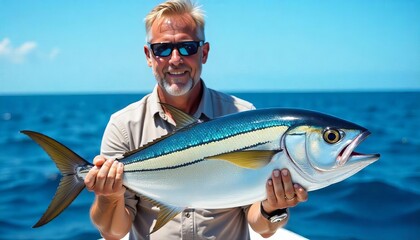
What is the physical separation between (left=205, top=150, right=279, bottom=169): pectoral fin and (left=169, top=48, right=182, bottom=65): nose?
948 mm

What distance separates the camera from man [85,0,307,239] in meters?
3.34

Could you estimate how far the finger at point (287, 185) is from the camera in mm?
2635

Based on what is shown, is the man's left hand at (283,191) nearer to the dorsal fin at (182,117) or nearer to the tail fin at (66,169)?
the dorsal fin at (182,117)

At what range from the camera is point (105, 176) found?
2918 millimetres

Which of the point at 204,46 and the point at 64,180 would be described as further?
the point at 204,46

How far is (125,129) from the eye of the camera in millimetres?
3543

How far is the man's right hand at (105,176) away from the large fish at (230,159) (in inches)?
1.6

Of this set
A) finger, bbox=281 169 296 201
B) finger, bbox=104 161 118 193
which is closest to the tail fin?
finger, bbox=104 161 118 193

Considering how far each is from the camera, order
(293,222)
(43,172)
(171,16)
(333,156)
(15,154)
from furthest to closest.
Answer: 1. (15,154)
2. (43,172)
3. (293,222)
4. (171,16)
5. (333,156)

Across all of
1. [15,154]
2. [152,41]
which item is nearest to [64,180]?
[152,41]

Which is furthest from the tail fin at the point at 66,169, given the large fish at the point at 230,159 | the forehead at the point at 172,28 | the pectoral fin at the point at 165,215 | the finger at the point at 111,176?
the forehead at the point at 172,28

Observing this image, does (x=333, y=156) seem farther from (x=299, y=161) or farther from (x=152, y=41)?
(x=152, y=41)

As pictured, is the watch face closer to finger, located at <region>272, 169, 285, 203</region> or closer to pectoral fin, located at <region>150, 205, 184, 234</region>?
finger, located at <region>272, 169, 285, 203</region>

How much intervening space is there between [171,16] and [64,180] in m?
1.31
